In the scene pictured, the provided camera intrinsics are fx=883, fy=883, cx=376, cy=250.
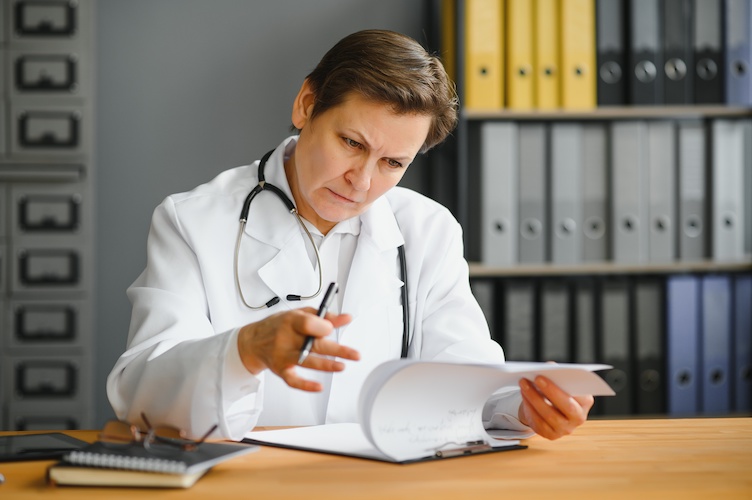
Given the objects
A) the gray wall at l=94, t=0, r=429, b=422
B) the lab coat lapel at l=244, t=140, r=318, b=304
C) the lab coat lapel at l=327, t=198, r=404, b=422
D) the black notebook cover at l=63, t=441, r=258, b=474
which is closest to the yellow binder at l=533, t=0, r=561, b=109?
the gray wall at l=94, t=0, r=429, b=422

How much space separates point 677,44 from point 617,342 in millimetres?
874

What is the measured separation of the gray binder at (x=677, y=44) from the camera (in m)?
2.53

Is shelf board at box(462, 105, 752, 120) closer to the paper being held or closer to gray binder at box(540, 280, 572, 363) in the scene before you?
gray binder at box(540, 280, 572, 363)

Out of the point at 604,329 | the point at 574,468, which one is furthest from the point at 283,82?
the point at 574,468

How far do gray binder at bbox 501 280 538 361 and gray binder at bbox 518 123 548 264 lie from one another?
0.13 metres

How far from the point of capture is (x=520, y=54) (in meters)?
2.51

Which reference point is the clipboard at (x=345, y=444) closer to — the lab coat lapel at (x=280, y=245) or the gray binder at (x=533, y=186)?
the lab coat lapel at (x=280, y=245)

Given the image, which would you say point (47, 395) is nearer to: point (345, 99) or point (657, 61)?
point (345, 99)

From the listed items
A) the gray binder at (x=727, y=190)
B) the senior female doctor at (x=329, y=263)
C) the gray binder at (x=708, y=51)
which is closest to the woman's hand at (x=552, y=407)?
the senior female doctor at (x=329, y=263)

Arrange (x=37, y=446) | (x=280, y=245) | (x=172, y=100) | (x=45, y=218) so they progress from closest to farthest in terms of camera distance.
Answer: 1. (x=37, y=446)
2. (x=280, y=245)
3. (x=45, y=218)
4. (x=172, y=100)

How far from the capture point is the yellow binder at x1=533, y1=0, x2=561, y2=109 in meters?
2.51

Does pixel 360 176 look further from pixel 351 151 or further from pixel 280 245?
pixel 280 245

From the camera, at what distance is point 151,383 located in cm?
Answer: 116

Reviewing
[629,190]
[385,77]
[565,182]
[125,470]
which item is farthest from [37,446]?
[629,190]
